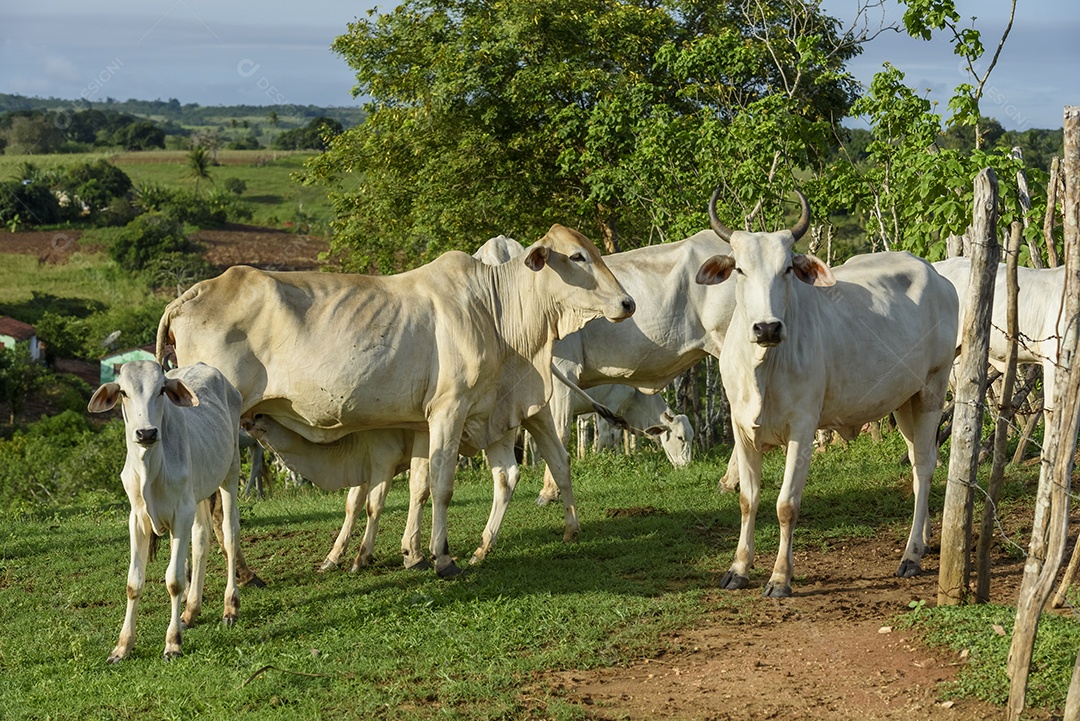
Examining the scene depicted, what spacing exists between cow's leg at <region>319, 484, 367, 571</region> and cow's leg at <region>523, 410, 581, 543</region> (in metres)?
1.43

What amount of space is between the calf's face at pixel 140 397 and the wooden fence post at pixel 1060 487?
449cm

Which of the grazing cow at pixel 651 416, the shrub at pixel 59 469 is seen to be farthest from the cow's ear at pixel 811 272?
the shrub at pixel 59 469

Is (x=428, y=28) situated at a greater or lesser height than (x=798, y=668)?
greater

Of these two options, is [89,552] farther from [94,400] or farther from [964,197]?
[964,197]

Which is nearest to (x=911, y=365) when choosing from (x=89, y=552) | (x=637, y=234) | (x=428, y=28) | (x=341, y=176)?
(x=89, y=552)

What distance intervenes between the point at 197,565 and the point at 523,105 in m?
17.5

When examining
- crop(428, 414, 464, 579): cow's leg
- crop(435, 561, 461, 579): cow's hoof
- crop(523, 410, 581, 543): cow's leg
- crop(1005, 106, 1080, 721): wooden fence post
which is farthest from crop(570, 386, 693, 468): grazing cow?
crop(1005, 106, 1080, 721): wooden fence post

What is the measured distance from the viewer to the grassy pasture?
6.27 metres

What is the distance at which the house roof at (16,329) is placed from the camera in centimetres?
5406

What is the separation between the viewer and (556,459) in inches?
397

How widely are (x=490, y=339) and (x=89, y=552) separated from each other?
3892 mm

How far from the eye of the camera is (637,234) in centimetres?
2592

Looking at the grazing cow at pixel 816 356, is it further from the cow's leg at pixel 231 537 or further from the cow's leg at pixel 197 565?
the cow's leg at pixel 197 565

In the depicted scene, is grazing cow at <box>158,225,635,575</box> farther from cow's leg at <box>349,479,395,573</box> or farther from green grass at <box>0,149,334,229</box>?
green grass at <box>0,149,334,229</box>
